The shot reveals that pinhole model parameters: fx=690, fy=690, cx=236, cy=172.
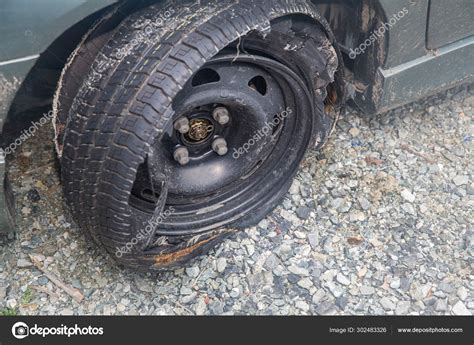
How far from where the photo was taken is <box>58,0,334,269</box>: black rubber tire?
2486 mm

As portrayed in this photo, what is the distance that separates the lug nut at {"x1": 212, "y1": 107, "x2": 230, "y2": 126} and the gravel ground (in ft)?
2.02

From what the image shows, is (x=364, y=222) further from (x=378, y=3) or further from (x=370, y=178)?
(x=378, y=3)

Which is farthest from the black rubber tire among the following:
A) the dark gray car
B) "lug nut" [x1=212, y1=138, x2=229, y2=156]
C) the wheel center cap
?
"lug nut" [x1=212, y1=138, x2=229, y2=156]

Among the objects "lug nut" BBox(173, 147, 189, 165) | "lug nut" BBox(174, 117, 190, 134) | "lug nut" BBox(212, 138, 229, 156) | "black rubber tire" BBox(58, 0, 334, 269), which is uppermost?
"black rubber tire" BBox(58, 0, 334, 269)

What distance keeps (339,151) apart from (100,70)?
1.49 metres

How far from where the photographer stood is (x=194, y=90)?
2703 millimetres

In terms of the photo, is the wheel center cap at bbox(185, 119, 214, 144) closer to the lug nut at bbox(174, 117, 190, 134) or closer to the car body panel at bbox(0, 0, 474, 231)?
the lug nut at bbox(174, 117, 190, 134)

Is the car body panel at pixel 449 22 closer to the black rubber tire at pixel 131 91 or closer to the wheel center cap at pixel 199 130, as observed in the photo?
the black rubber tire at pixel 131 91

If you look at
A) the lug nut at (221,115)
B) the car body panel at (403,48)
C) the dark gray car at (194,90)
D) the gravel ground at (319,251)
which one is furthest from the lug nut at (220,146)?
the car body panel at (403,48)

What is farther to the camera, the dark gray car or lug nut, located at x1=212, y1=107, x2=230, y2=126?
lug nut, located at x1=212, y1=107, x2=230, y2=126

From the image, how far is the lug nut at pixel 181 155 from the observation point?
9.50 feet

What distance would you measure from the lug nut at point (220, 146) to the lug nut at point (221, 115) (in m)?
0.13

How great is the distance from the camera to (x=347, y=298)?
9.77 feet
